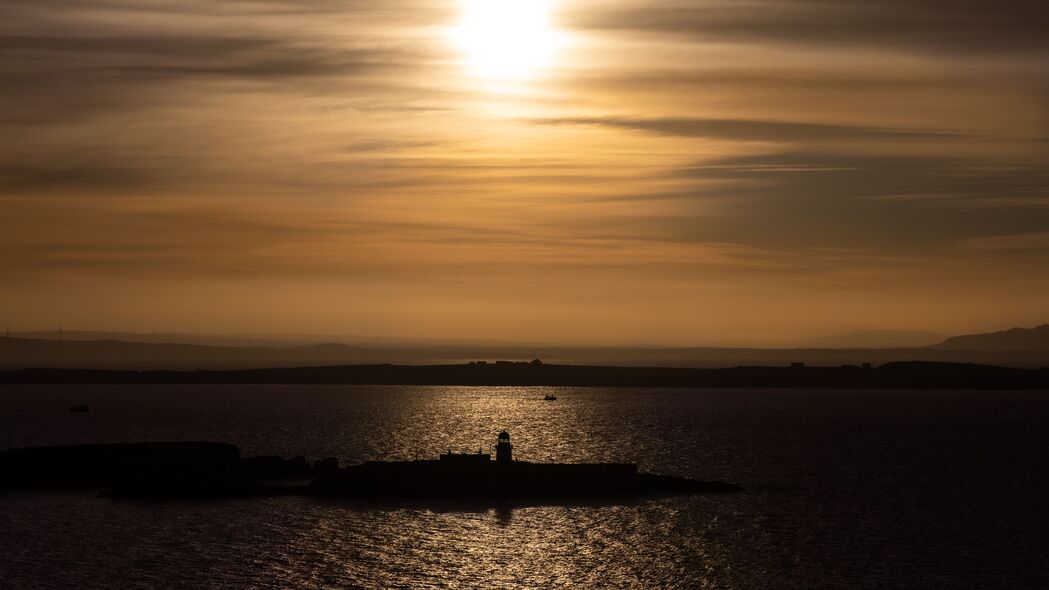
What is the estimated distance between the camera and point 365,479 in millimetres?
77000

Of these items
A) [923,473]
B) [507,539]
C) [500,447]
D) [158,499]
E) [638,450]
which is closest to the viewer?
[507,539]

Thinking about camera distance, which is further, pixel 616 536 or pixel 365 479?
pixel 365 479

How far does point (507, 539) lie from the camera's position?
6116cm

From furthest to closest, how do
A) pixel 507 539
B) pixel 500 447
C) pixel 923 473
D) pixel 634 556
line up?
pixel 923 473 < pixel 500 447 < pixel 507 539 < pixel 634 556

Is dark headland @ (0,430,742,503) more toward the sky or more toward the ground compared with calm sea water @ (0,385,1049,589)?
more toward the sky

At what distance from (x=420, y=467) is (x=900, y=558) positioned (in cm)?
3291

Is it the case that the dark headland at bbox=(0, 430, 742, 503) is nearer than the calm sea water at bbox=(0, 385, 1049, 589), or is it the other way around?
the calm sea water at bbox=(0, 385, 1049, 589)

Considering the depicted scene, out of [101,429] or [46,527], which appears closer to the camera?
[46,527]

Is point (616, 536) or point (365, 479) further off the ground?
point (365, 479)

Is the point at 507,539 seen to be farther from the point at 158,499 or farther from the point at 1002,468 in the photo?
the point at 1002,468

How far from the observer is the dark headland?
249ft

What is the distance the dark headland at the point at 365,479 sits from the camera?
249 feet

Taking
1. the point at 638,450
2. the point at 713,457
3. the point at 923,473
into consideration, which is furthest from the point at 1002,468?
the point at 638,450

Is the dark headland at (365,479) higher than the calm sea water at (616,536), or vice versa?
the dark headland at (365,479)
